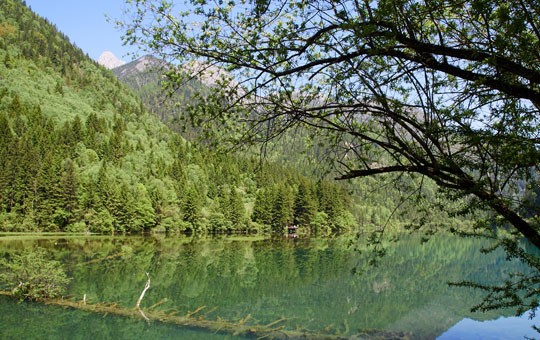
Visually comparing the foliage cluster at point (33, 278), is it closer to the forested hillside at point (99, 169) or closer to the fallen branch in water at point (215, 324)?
the fallen branch in water at point (215, 324)

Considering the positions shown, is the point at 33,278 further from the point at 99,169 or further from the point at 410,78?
the point at 99,169

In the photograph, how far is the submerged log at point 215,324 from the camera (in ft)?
59.4

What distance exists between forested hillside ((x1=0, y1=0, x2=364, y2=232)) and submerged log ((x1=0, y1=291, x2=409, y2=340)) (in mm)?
11599

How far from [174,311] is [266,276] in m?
13.9

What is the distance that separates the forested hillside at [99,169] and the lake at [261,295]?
783cm

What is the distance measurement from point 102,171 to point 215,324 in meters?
55.8

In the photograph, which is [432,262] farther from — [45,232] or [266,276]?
[45,232]

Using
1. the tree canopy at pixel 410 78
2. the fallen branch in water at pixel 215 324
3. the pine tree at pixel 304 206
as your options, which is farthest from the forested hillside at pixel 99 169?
the tree canopy at pixel 410 78

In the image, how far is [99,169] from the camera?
73.5 m

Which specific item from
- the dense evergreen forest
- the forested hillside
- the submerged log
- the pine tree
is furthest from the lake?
the pine tree

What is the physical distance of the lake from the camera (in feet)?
62.2

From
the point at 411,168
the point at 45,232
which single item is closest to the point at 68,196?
the point at 45,232

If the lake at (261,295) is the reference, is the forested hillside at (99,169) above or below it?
above

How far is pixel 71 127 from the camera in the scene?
303ft
